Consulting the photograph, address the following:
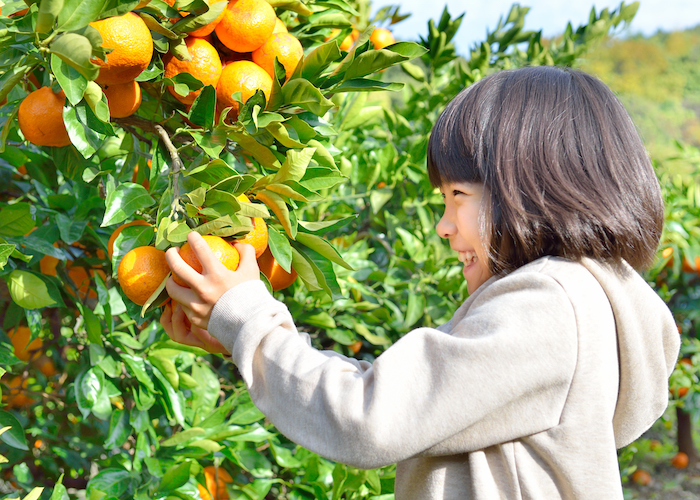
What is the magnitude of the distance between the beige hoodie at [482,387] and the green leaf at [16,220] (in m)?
0.36

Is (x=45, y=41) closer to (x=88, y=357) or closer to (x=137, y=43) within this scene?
(x=137, y=43)

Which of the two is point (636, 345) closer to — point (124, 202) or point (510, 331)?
point (510, 331)

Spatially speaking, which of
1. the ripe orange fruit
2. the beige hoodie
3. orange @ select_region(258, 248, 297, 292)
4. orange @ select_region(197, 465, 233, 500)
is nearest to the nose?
the beige hoodie

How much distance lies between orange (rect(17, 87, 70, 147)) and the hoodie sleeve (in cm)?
29

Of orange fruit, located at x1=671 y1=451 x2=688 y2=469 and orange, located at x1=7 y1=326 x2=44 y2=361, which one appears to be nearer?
orange, located at x1=7 y1=326 x2=44 y2=361

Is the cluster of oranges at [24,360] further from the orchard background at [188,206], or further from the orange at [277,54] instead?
the orange at [277,54]

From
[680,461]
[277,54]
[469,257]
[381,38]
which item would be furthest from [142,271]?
[680,461]

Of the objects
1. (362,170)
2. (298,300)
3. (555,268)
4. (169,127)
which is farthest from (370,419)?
(362,170)

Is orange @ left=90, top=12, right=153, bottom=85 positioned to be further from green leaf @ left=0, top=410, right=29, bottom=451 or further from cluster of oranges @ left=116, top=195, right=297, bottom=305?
green leaf @ left=0, top=410, right=29, bottom=451

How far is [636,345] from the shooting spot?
79 cm

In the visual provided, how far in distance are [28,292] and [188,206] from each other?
35 centimetres

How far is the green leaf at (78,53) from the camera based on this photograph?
1.88 feet

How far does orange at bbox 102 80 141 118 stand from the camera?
72 centimetres

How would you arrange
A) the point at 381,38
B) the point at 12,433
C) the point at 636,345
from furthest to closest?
A: the point at 381,38, the point at 12,433, the point at 636,345
